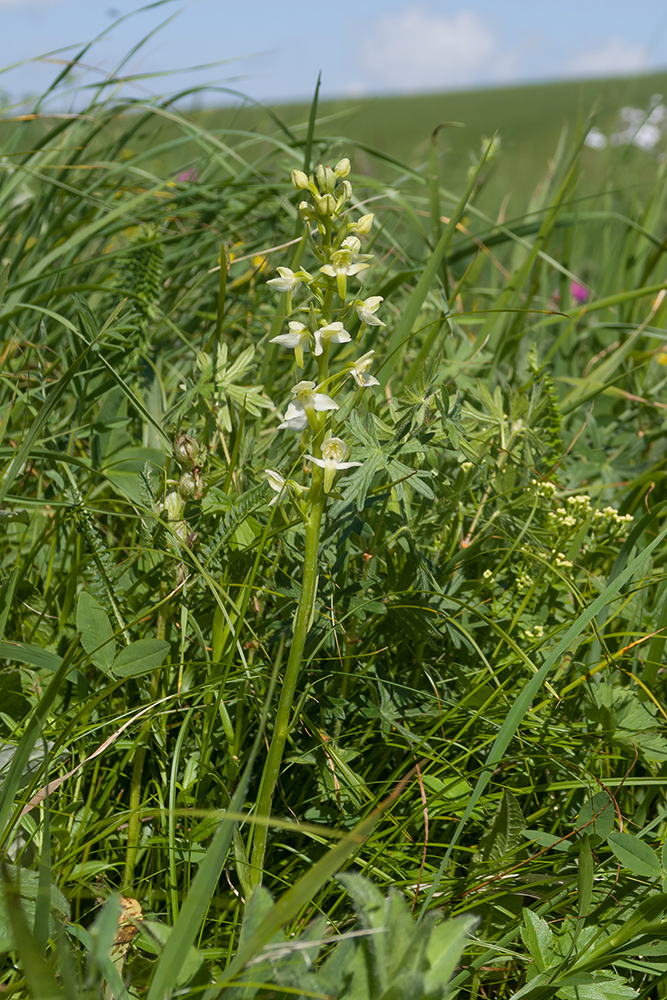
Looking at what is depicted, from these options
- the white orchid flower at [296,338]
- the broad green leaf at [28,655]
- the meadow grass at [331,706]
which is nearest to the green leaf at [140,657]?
the meadow grass at [331,706]

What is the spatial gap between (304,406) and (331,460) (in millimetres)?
98

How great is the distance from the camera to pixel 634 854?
1.18m

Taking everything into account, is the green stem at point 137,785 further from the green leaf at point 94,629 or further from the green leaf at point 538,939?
the green leaf at point 538,939

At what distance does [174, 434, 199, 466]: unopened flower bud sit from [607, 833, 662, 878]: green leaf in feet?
3.17

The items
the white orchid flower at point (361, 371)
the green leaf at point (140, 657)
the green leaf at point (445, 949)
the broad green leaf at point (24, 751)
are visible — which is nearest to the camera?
the green leaf at point (445, 949)

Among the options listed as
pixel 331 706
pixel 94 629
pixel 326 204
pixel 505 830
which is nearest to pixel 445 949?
pixel 505 830

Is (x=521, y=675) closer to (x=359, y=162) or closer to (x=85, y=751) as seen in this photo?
(x=85, y=751)

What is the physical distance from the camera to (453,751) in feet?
4.78

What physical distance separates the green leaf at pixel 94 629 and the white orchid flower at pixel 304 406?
509 millimetres

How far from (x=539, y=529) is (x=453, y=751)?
54 cm

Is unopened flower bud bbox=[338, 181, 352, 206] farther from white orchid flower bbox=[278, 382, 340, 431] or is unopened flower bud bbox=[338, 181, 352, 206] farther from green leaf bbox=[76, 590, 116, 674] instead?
green leaf bbox=[76, 590, 116, 674]

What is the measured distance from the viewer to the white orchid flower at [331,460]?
1.13 m

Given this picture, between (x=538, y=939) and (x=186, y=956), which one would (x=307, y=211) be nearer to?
(x=186, y=956)

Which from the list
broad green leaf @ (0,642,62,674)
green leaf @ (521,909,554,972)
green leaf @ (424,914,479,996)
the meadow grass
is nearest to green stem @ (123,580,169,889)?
the meadow grass
